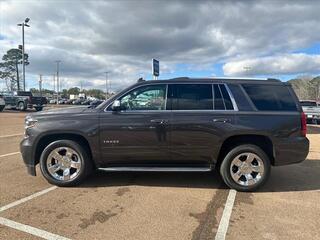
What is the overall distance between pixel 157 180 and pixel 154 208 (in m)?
1.59

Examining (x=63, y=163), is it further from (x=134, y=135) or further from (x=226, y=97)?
(x=226, y=97)

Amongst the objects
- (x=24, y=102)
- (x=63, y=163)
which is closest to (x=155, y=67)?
(x=24, y=102)

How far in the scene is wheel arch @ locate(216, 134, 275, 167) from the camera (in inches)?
249

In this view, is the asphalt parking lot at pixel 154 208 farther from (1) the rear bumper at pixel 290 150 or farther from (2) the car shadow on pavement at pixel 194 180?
A: (1) the rear bumper at pixel 290 150

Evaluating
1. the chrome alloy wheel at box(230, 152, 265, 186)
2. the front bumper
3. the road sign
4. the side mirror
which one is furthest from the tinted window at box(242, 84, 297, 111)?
the road sign

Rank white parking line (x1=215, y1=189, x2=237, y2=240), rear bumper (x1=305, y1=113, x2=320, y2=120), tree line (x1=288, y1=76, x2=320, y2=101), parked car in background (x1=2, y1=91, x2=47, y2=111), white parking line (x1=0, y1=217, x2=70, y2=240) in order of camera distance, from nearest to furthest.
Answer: white parking line (x1=0, y1=217, x2=70, y2=240), white parking line (x1=215, y1=189, x2=237, y2=240), rear bumper (x1=305, y1=113, x2=320, y2=120), parked car in background (x1=2, y1=91, x2=47, y2=111), tree line (x1=288, y1=76, x2=320, y2=101)

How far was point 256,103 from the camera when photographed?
20.6ft

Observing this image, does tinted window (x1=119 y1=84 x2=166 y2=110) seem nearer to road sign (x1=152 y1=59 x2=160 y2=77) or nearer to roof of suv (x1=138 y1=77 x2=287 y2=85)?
roof of suv (x1=138 y1=77 x2=287 y2=85)

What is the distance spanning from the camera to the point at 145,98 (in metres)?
6.33

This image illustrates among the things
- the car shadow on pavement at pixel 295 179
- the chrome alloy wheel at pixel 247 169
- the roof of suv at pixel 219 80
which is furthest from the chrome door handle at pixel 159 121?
the car shadow on pavement at pixel 295 179

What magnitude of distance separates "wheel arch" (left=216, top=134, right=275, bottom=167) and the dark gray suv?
0.02 m

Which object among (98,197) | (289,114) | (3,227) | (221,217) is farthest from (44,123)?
(289,114)

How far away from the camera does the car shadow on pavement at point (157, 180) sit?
6500 millimetres

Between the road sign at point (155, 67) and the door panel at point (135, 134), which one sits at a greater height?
the road sign at point (155, 67)
